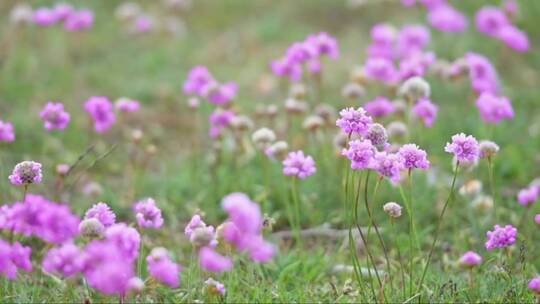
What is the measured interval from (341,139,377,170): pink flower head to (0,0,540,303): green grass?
1.55 feet

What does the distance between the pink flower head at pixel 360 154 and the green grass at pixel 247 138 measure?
1.55 ft

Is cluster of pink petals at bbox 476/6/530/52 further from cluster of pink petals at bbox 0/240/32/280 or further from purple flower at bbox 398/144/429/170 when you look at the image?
cluster of pink petals at bbox 0/240/32/280

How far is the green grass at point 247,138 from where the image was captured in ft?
7.55

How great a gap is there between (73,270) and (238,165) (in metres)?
2.06

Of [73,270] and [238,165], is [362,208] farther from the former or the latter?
[73,270]

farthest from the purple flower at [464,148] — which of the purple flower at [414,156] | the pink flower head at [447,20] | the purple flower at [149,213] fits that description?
the pink flower head at [447,20]

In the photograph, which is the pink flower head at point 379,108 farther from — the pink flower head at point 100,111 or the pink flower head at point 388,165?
the pink flower head at point 388,165

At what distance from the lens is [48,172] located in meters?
3.53

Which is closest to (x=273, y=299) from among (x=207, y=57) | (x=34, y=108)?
(x=34, y=108)

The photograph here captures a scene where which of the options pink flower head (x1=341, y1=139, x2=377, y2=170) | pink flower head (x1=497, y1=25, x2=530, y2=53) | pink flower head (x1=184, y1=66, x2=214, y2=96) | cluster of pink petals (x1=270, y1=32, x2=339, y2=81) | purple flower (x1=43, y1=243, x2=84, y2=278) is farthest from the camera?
pink flower head (x1=497, y1=25, x2=530, y2=53)

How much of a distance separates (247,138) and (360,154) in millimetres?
2015

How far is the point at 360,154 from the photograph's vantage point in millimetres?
1738

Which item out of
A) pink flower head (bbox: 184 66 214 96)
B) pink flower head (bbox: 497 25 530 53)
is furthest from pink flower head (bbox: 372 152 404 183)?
pink flower head (bbox: 497 25 530 53)

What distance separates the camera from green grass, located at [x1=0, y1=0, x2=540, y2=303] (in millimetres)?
2301
